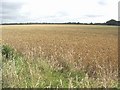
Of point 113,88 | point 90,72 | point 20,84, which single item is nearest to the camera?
point 20,84

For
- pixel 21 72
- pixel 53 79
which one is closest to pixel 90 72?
pixel 53 79

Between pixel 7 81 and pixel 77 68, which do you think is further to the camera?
pixel 77 68

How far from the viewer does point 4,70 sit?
774 cm

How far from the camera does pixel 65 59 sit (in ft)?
35.5

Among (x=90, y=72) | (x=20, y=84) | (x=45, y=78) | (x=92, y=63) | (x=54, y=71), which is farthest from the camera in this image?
(x=92, y=63)

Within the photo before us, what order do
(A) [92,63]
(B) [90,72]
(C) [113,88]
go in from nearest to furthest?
(C) [113,88] < (B) [90,72] < (A) [92,63]

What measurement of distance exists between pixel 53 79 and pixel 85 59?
158 inches

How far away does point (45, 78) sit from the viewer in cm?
827

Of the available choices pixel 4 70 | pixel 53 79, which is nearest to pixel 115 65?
pixel 53 79

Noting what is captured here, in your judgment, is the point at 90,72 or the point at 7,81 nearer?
the point at 7,81

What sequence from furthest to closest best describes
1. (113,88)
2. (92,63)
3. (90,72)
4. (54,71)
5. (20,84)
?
(92,63) → (90,72) → (54,71) → (113,88) → (20,84)

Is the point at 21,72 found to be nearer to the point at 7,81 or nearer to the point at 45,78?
the point at 45,78

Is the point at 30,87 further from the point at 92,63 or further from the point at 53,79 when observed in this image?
the point at 92,63

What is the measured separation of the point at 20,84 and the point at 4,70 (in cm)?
102
